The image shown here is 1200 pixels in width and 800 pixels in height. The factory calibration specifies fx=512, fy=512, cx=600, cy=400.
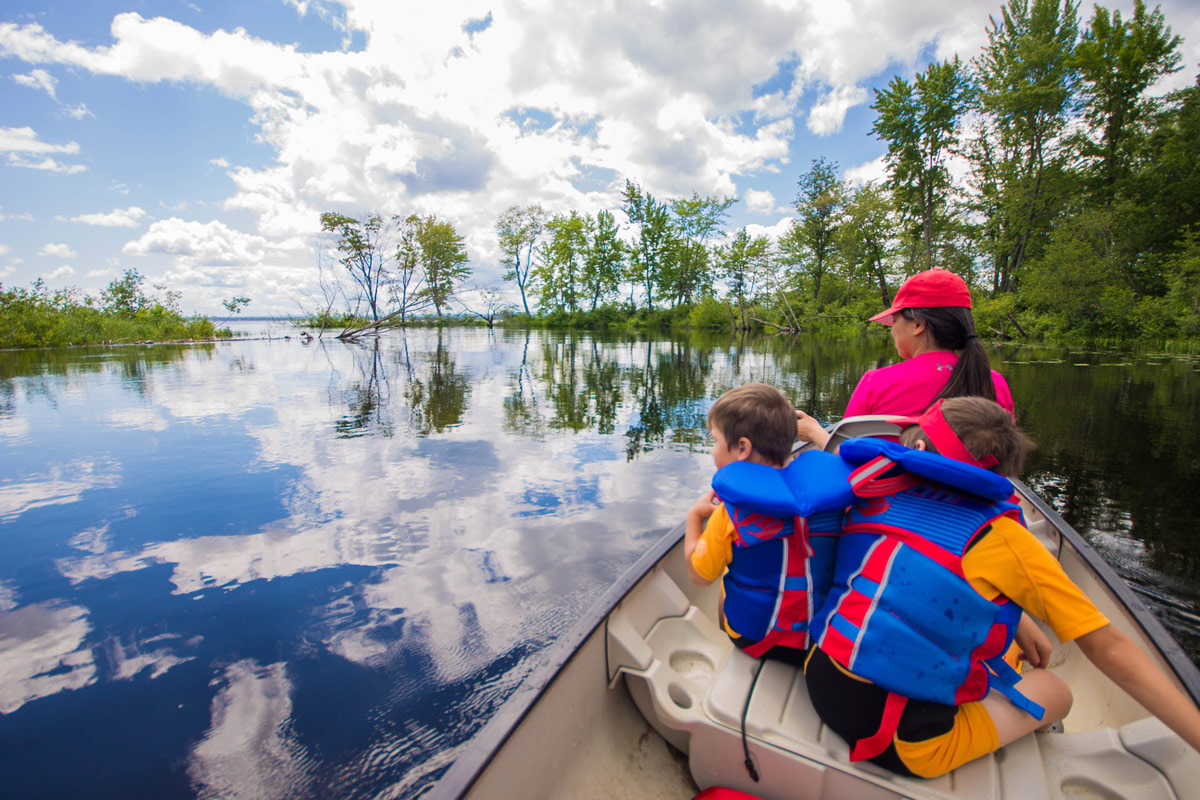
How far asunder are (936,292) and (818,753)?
178 cm

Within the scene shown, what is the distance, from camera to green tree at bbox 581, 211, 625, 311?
150 feet

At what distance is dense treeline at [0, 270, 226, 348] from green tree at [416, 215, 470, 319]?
1370 centimetres

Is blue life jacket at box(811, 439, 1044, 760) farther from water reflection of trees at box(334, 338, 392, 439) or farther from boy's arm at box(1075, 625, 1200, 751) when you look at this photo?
water reflection of trees at box(334, 338, 392, 439)

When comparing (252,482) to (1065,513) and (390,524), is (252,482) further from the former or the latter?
(1065,513)

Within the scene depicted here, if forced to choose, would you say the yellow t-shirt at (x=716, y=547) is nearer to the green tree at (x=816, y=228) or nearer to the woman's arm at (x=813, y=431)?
the woman's arm at (x=813, y=431)

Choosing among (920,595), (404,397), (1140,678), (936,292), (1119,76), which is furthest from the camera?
(1119,76)

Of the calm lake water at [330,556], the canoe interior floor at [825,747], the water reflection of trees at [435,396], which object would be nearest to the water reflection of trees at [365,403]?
the calm lake water at [330,556]

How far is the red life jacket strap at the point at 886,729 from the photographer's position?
1229 mm

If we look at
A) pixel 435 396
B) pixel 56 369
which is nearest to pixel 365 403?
pixel 435 396

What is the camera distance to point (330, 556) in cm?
375

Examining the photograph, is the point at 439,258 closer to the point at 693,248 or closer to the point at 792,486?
the point at 693,248

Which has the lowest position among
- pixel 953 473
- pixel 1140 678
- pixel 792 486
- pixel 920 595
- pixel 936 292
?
pixel 1140 678

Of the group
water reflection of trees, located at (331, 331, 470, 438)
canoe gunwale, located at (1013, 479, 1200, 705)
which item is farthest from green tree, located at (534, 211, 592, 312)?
canoe gunwale, located at (1013, 479, 1200, 705)

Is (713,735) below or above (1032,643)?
below
